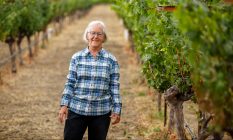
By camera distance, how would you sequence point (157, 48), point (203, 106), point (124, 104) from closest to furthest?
point (203, 106) → point (157, 48) → point (124, 104)

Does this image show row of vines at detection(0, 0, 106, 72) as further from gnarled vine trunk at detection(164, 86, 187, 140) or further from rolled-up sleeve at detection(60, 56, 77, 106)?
rolled-up sleeve at detection(60, 56, 77, 106)

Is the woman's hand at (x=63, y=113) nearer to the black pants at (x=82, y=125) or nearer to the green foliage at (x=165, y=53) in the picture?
the black pants at (x=82, y=125)

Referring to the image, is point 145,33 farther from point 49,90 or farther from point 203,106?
point 203,106

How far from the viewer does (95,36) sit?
6441 millimetres

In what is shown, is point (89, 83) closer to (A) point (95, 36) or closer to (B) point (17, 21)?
(A) point (95, 36)

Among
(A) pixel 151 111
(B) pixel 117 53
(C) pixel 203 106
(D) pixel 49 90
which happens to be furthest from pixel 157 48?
(B) pixel 117 53

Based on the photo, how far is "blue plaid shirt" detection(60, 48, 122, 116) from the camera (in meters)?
6.49

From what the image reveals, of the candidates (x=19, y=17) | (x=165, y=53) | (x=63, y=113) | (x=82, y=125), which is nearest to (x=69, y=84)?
(x=63, y=113)

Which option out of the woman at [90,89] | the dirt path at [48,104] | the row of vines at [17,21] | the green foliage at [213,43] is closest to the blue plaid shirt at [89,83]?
the woman at [90,89]

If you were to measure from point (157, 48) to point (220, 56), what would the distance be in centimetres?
411

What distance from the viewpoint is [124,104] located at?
570 inches

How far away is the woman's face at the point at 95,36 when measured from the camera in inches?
254

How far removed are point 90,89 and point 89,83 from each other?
0.08m

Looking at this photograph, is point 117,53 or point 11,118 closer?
point 11,118
